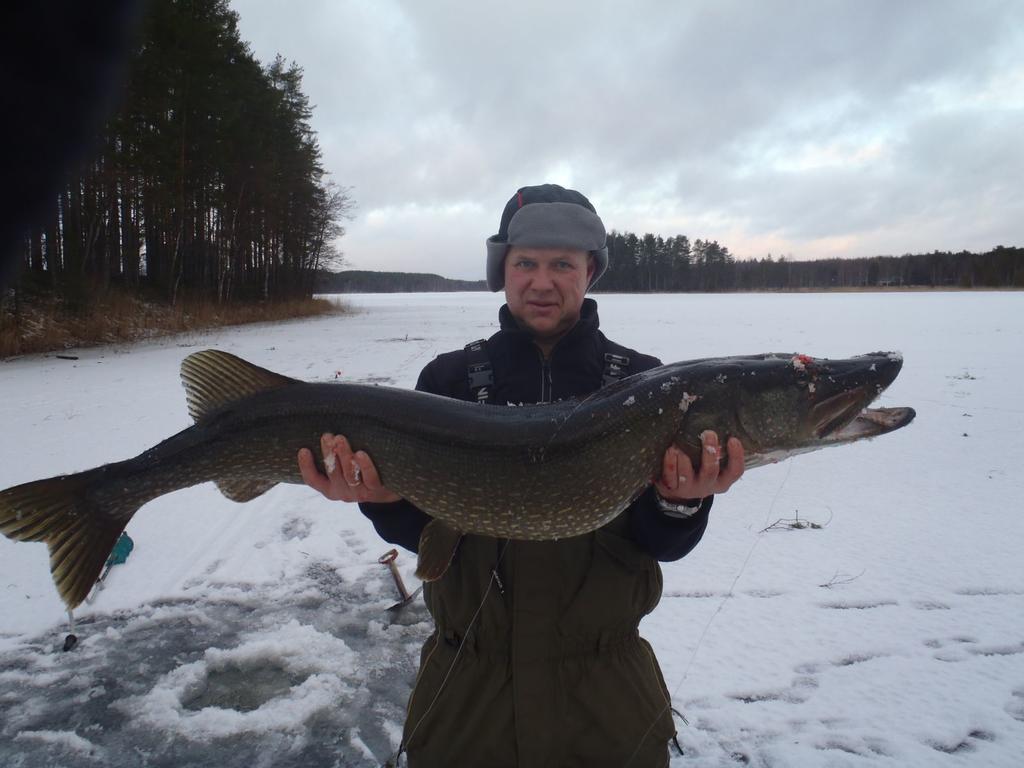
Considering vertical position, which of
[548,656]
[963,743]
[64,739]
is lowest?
[64,739]

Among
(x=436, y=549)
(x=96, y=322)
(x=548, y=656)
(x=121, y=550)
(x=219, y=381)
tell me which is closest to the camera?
(x=548, y=656)

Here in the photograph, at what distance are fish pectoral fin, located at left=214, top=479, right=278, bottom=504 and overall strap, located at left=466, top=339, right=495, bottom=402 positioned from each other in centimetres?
82

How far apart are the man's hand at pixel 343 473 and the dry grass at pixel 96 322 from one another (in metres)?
12.0

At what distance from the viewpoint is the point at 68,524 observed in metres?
1.97

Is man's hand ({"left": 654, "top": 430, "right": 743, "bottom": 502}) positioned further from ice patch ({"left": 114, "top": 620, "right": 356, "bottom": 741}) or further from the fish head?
ice patch ({"left": 114, "top": 620, "right": 356, "bottom": 741})

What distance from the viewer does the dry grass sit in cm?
1088

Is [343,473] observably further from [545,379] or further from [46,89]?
[46,89]

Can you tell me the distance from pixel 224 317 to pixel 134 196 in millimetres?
4423

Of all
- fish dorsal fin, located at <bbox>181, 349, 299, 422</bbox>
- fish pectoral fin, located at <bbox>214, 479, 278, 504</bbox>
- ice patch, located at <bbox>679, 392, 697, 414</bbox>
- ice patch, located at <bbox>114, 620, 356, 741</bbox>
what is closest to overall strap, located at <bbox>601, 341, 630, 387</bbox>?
ice patch, located at <bbox>679, 392, 697, 414</bbox>

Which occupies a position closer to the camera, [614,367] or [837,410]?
[837,410]

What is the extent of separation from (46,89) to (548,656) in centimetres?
159

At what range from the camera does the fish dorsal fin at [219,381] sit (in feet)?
6.82

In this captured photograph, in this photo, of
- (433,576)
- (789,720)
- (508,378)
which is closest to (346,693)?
(433,576)

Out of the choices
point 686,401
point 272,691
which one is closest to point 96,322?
point 272,691
